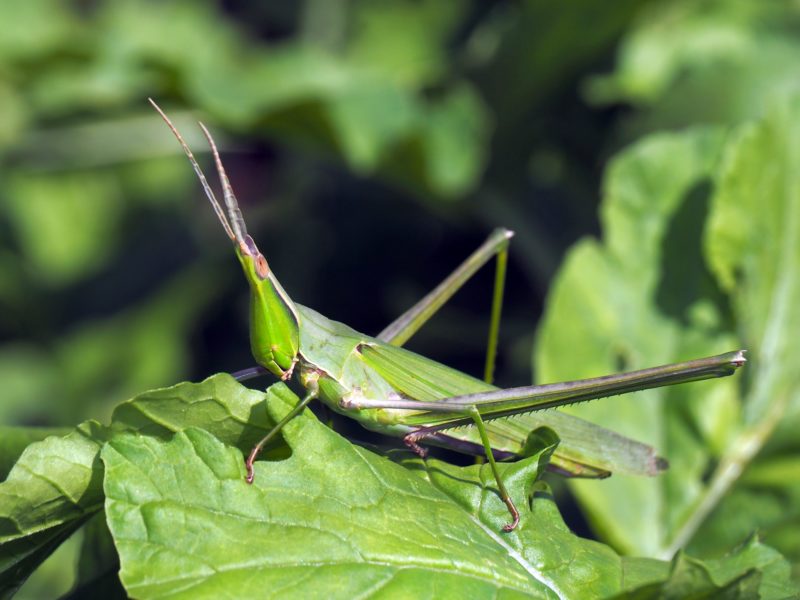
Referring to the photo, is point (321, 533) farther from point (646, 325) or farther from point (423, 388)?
point (646, 325)

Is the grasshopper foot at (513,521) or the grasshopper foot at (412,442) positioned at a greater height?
the grasshopper foot at (513,521)

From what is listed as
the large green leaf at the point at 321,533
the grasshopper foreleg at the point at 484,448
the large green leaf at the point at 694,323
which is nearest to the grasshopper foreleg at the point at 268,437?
the large green leaf at the point at 321,533

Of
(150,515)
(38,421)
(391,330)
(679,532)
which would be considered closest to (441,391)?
(391,330)

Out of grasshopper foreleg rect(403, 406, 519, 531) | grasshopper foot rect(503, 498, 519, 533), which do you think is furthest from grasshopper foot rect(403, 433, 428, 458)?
grasshopper foot rect(503, 498, 519, 533)

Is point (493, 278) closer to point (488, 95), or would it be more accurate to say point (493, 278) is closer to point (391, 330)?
point (488, 95)

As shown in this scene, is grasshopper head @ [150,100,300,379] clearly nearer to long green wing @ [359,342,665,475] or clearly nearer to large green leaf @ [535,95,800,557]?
long green wing @ [359,342,665,475]

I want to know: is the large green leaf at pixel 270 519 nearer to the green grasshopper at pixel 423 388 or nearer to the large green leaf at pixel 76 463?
the large green leaf at pixel 76 463
